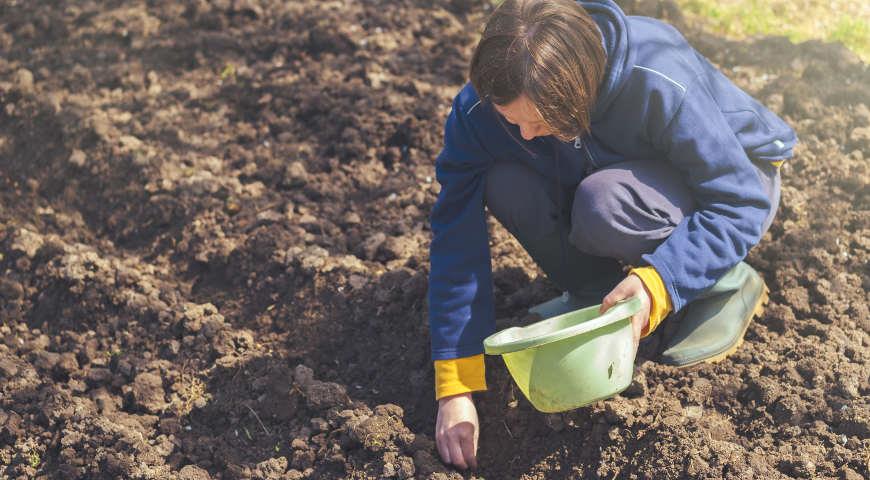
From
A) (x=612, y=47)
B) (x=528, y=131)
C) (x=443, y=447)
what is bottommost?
(x=443, y=447)

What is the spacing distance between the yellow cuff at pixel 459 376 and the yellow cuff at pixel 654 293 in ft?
1.64

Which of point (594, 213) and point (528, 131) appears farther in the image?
point (594, 213)

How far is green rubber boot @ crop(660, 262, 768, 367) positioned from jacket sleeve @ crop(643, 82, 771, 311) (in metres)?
0.27

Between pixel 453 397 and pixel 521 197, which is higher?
pixel 521 197

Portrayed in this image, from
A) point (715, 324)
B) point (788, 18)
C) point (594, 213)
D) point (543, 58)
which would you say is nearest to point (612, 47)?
point (543, 58)

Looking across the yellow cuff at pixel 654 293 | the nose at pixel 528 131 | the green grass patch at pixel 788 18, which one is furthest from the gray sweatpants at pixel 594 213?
the green grass patch at pixel 788 18

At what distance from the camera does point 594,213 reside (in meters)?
2.44

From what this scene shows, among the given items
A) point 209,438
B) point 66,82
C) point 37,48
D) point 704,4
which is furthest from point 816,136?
point 37,48

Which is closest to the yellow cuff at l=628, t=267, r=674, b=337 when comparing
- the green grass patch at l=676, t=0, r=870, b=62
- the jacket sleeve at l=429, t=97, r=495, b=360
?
the jacket sleeve at l=429, t=97, r=495, b=360

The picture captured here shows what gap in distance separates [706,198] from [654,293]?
1.10ft

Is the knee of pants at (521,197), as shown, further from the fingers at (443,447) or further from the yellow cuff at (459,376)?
the fingers at (443,447)

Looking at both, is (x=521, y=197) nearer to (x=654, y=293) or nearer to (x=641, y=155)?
(x=641, y=155)

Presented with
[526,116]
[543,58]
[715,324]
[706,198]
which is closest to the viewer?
[543,58]

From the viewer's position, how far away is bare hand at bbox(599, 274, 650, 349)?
2213 mm
